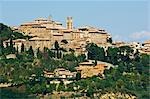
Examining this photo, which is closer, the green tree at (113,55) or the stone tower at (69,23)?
the green tree at (113,55)

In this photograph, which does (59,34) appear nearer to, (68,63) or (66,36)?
(66,36)

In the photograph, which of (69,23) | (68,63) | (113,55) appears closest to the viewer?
(68,63)

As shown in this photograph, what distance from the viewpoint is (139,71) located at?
27.9 meters

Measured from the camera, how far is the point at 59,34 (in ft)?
110

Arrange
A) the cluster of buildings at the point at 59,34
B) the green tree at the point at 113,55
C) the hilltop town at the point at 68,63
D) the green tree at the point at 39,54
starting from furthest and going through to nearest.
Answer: the cluster of buildings at the point at 59,34, the green tree at the point at 113,55, the green tree at the point at 39,54, the hilltop town at the point at 68,63

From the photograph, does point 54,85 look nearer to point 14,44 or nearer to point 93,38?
point 14,44

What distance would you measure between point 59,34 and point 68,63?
526cm

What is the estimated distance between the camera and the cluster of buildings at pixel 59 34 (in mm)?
31609

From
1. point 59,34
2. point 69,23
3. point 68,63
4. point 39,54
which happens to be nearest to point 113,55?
point 68,63

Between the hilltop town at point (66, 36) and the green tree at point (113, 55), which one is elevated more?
the hilltop town at point (66, 36)

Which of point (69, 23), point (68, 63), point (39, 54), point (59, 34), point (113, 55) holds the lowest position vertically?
point (68, 63)

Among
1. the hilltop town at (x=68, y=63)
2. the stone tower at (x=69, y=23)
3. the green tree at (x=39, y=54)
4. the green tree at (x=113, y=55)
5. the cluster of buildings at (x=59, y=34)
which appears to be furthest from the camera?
the stone tower at (x=69, y=23)

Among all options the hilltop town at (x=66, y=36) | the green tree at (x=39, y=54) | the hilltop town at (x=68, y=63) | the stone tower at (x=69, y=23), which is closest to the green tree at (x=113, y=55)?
the hilltop town at (x=68, y=63)

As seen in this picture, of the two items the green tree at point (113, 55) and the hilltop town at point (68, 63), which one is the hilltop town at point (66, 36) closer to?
the hilltop town at point (68, 63)
